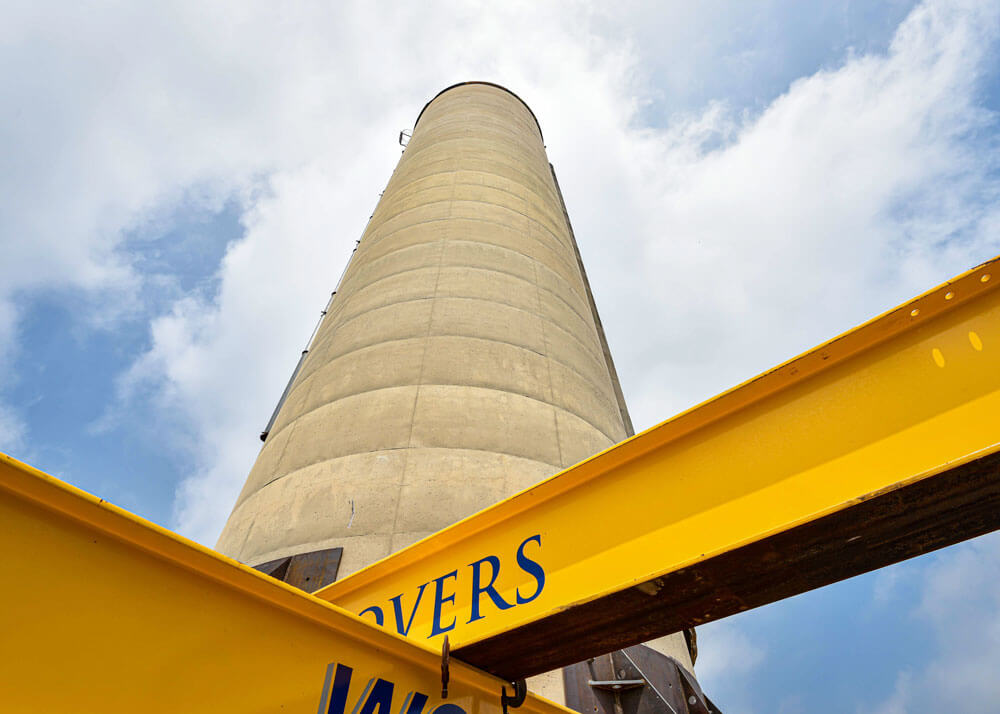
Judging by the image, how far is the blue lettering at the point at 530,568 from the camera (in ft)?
8.06

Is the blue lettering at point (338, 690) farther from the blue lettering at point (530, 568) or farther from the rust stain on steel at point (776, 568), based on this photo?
the blue lettering at point (530, 568)

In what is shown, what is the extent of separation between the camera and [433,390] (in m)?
Answer: 6.35

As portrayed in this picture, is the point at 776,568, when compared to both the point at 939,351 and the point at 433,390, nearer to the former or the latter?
the point at 939,351

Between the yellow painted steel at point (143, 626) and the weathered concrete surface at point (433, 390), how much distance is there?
118 inches

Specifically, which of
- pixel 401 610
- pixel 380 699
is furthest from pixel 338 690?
pixel 401 610

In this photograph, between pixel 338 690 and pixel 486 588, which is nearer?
pixel 338 690

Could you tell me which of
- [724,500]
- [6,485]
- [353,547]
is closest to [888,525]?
[724,500]

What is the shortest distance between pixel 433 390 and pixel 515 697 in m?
3.91

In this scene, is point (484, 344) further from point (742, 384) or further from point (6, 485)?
point (6, 485)

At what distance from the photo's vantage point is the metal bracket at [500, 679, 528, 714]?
2.64 meters

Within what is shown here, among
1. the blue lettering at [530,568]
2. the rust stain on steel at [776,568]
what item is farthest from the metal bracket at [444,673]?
the blue lettering at [530,568]

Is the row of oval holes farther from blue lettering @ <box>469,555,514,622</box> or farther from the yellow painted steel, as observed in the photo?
the yellow painted steel

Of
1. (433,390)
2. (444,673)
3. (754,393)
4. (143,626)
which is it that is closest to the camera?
(143,626)

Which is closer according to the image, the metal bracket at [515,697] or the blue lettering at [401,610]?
the metal bracket at [515,697]
